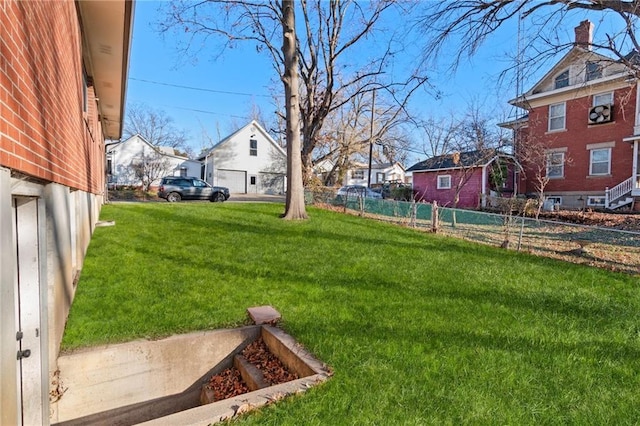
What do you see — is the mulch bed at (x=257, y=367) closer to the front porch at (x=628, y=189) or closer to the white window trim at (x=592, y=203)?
the front porch at (x=628, y=189)

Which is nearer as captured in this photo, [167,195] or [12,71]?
[12,71]

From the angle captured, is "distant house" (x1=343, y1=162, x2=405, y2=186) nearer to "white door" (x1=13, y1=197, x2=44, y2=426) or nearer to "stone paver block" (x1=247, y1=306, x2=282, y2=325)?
"stone paver block" (x1=247, y1=306, x2=282, y2=325)

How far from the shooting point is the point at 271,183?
32812 mm

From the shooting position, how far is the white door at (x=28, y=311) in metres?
2.33

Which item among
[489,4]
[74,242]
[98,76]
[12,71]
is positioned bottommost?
[74,242]

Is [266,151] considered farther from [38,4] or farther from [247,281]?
[38,4]

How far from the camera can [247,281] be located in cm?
508

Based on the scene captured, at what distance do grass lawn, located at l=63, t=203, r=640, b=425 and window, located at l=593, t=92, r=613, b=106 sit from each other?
51.6 feet

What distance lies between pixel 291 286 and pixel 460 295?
2.24 meters

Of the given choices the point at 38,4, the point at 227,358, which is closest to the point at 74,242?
the point at 227,358

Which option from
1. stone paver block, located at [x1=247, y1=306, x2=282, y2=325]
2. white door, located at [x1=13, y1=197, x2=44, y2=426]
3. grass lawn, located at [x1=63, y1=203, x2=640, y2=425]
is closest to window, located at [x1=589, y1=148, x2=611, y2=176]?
grass lawn, located at [x1=63, y1=203, x2=640, y2=425]

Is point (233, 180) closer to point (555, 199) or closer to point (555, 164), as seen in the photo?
point (555, 164)

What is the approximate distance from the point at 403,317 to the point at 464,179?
16720 mm

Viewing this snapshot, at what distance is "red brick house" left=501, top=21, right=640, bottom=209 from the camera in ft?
54.1
